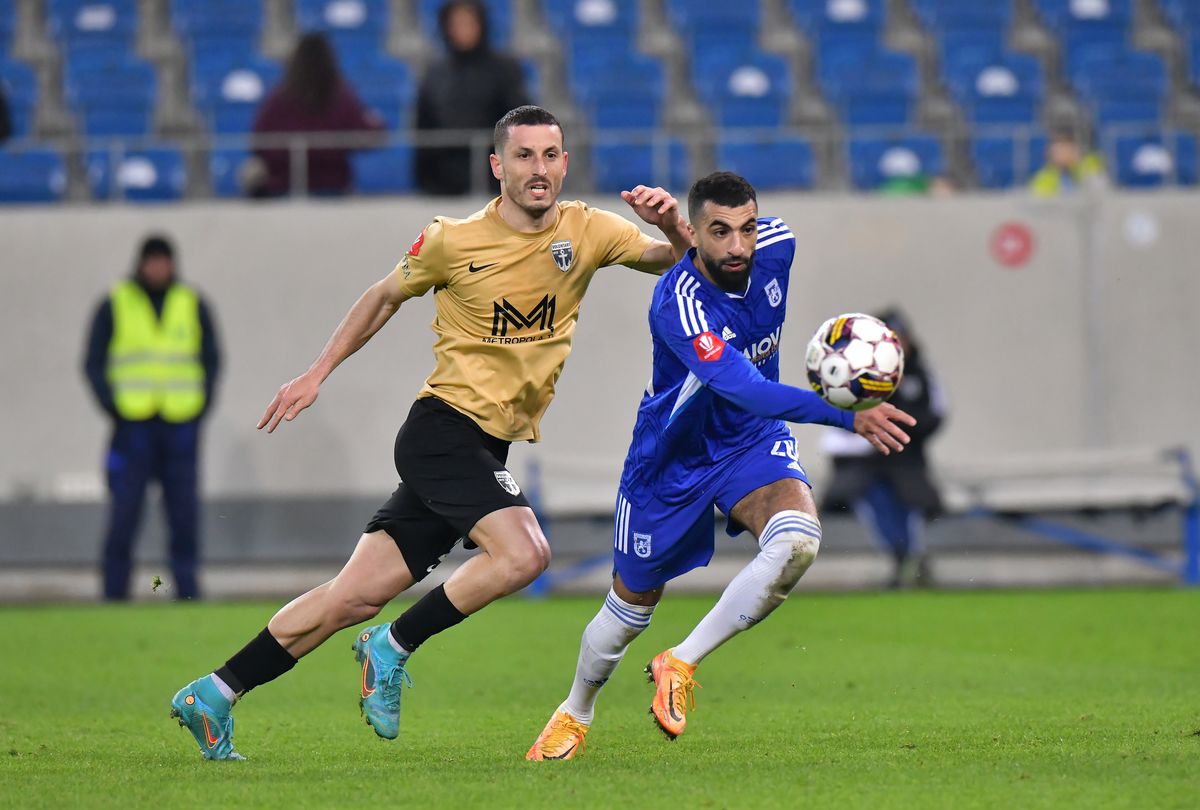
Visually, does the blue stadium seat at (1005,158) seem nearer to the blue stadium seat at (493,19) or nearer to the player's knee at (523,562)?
the blue stadium seat at (493,19)

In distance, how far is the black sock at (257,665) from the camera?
6.29 metres

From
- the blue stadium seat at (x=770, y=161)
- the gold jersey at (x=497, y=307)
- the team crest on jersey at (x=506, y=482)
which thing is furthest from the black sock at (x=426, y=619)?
the blue stadium seat at (x=770, y=161)

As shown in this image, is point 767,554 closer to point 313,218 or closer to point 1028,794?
point 1028,794

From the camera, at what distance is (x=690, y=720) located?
7.36 metres

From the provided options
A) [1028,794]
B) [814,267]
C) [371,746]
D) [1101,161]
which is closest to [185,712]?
[371,746]

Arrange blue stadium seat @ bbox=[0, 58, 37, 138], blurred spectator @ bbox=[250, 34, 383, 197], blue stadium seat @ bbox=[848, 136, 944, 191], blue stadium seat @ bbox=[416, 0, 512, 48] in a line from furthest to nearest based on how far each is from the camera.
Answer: blue stadium seat @ bbox=[416, 0, 512, 48]
blue stadium seat @ bbox=[0, 58, 37, 138]
blue stadium seat @ bbox=[848, 136, 944, 191]
blurred spectator @ bbox=[250, 34, 383, 197]

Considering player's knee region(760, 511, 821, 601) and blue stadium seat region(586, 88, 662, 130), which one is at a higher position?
blue stadium seat region(586, 88, 662, 130)

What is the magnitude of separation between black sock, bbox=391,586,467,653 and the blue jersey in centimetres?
79

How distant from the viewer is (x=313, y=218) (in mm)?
15609

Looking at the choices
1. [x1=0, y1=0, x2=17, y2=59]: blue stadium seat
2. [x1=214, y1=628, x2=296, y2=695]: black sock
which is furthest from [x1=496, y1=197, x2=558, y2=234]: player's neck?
[x1=0, y1=0, x2=17, y2=59]: blue stadium seat

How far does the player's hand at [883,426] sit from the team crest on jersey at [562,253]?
4.11ft

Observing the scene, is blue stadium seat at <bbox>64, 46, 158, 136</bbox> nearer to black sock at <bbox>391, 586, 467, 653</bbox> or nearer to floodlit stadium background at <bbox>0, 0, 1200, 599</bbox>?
floodlit stadium background at <bbox>0, 0, 1200, 599</bbox>

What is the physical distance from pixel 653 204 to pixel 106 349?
814cm

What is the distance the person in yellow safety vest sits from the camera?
43.8ft
